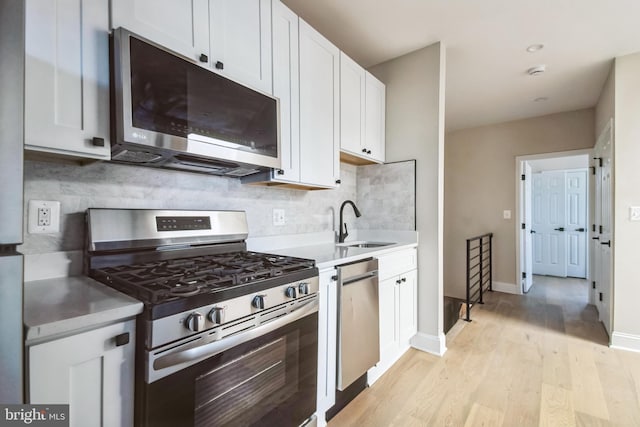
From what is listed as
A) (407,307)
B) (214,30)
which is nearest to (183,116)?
(214,30)

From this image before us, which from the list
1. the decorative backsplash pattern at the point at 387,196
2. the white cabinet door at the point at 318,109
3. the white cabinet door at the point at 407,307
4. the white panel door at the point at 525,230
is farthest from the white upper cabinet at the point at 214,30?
the white panel door at the point at 525,230

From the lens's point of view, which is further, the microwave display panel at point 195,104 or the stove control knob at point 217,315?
the microwave display panel at point 195,104

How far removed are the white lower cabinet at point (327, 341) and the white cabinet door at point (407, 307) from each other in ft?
2.84

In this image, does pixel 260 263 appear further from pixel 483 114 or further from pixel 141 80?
pixel 483 114

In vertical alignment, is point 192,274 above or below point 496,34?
below

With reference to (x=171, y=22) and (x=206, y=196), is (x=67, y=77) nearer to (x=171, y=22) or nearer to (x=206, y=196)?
(x=171, y=22)

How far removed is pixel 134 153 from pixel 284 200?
3.72ft

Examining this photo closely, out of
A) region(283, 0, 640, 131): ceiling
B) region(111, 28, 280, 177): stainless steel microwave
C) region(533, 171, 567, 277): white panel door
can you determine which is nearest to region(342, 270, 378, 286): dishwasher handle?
region(111, 28, 280, 177): stainless steel microwave

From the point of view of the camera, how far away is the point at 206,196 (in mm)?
1739

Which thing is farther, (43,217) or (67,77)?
(43,217)

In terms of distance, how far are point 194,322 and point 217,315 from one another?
85 mm

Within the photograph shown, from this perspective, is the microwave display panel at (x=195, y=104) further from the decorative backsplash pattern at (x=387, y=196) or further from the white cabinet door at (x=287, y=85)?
the decorative backsplash pattern at (x=387, y=196)

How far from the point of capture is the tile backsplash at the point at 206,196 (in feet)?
4.01

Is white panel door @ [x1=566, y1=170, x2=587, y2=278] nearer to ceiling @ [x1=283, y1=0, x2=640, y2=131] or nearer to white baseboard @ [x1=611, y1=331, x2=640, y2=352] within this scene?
ceiling @ [x1=283, y1=0, x2=640, y2=131]
